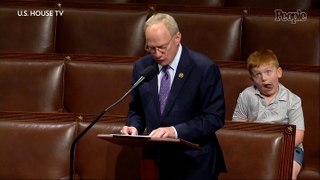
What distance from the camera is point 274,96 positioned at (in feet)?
2.22

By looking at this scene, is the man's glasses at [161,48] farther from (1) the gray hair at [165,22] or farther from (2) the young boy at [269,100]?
(2) the young boy at [269,100]

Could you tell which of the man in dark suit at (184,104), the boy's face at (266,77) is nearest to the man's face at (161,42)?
the man in dark suit at (184,104)

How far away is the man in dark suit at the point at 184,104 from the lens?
0.53 m

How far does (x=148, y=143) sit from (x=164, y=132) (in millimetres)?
41

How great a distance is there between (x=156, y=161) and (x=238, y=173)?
136mm

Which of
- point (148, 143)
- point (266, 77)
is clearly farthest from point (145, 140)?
point (266, 77)

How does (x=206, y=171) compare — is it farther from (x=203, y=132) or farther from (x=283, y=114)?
(x=283, y=114)

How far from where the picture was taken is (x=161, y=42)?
0.53 metres

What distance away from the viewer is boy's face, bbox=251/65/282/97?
2.15ft

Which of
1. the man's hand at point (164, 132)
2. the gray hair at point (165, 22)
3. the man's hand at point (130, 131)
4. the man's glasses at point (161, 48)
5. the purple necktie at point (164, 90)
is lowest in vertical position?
the man's hand at point (130, 131)

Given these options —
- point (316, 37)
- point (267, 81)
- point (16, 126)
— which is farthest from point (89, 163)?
point (316, 37)

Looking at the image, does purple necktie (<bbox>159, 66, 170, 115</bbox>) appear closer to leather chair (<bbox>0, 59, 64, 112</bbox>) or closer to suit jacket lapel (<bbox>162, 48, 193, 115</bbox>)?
suit jacket lapel (<bbox>162, 48, 193, 115</bbox>)

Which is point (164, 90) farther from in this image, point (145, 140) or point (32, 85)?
point (32, 85)

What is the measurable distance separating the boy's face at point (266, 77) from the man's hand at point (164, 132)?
0.55 feet
